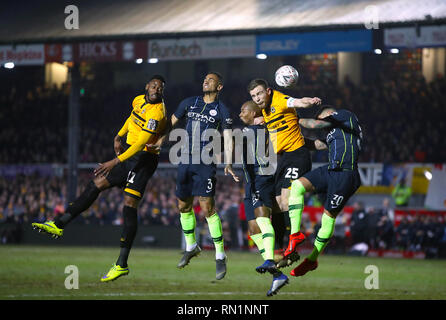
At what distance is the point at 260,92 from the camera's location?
46.2ft

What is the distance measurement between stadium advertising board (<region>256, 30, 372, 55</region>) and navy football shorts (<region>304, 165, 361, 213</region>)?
55.1 feet

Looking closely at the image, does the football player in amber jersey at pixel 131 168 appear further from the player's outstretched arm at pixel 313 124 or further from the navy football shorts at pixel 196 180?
the player's outstretched arm at pixel 313 124

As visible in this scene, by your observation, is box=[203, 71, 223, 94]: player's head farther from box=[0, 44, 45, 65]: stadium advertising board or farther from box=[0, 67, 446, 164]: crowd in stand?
box=[0, 44, 45, 65]: stadium advertising board

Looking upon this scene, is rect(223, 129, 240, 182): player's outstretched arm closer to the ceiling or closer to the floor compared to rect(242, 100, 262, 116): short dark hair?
closer to the floor

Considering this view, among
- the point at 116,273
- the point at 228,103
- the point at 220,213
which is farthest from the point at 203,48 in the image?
the point at 116,273

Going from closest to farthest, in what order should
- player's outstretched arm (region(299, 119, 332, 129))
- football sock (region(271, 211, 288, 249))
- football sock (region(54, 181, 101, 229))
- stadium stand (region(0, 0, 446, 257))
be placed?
player's outstretched arm (region(299, 119, 332, 129))
football sock (region(54, 181, 101, 229))
football sock (region(271, 211, 288, 249))
stadium stand (region(0, 0, 446, 257))

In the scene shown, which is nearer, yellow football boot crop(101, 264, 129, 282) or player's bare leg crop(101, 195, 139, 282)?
yellow football boot crop(101, 264, 129, 282)

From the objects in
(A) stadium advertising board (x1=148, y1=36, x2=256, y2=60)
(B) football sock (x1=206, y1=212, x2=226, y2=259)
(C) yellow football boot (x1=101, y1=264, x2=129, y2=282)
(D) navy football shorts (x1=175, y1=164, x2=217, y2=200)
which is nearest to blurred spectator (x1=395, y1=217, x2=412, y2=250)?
(A) stadium advertising board (x1=148, y1=36, x2=256, y2=60)

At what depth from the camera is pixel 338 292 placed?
21719 millimetres

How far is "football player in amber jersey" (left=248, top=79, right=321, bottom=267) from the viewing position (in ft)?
46.1

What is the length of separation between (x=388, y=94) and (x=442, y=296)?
1859cm

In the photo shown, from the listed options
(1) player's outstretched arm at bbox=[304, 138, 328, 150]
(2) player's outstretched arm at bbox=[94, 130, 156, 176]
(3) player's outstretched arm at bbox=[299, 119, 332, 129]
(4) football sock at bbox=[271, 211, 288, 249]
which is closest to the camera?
(3) player's outstretched arm at bbox=[299, 119, 332, 129]

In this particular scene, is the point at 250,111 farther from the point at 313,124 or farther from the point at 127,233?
the point at 127,233

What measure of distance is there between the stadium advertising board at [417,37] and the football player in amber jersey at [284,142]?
53.7ft
